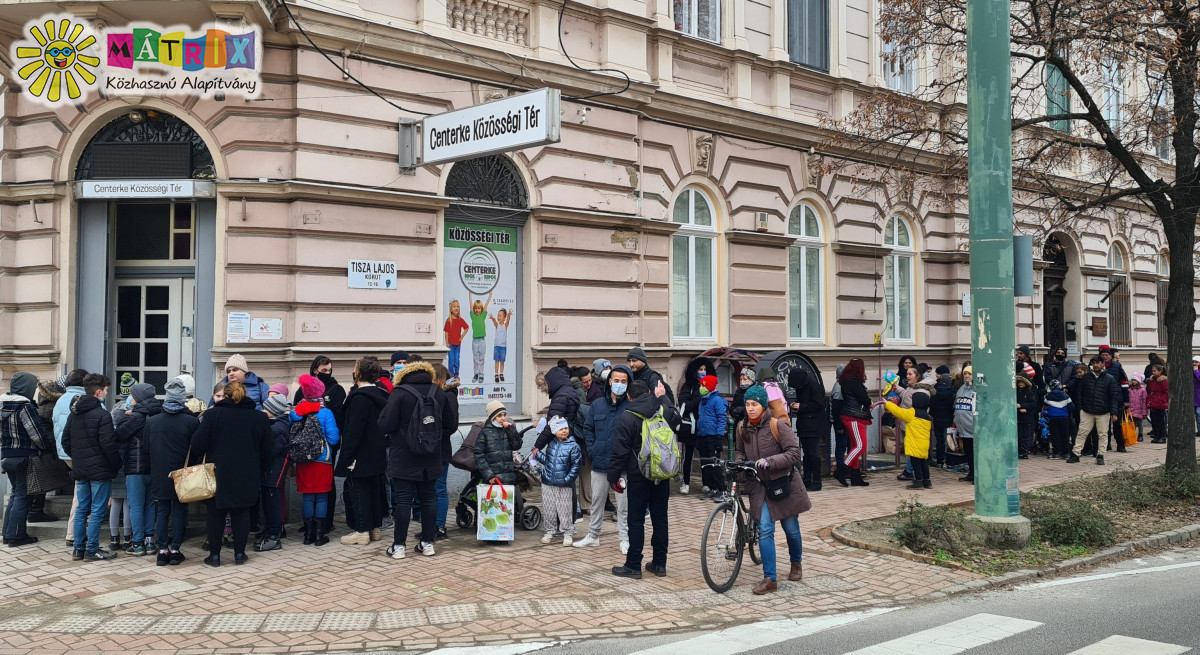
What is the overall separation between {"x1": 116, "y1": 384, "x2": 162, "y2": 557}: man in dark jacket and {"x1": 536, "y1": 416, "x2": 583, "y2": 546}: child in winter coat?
380 cm

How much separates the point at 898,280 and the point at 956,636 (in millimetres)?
13524

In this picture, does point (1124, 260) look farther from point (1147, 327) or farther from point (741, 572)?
point (741, 572)

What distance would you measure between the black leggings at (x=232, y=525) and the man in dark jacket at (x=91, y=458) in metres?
1.14

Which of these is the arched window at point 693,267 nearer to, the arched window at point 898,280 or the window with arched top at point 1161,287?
the arched window at point 898,280

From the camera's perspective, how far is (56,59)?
36.5ft

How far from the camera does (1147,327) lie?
1003 inches

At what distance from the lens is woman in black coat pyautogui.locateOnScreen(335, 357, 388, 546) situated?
9508 mm

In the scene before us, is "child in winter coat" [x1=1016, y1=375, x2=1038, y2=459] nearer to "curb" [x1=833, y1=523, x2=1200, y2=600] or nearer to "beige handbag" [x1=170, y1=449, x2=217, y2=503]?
"curb" [x1=833, y1=523, x2=1200, y2=600]

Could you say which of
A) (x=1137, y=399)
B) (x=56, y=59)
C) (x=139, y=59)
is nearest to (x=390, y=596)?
(x=139, y=59)

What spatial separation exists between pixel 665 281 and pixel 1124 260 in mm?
16217

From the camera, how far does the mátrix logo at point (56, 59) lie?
433 inches

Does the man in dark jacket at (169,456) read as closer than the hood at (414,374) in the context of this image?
Yes

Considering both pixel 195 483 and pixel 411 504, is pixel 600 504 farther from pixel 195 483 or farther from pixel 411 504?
pixel 195 483

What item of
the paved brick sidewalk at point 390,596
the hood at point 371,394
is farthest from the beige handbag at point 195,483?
the hood at point 371,394
